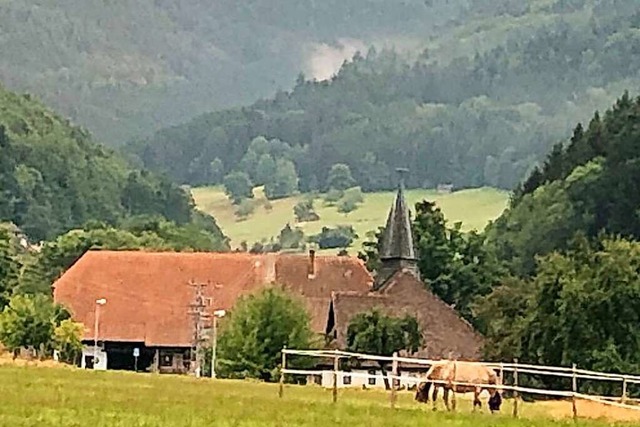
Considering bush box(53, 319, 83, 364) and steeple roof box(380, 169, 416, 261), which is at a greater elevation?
steeple roof box(380, 169, 416, 261)

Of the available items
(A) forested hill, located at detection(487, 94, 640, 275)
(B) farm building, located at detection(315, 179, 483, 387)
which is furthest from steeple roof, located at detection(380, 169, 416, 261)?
(A) forested hill, located at detection(487, 94, 640, 275)

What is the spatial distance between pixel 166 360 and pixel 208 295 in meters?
6.26

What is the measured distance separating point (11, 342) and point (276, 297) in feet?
54.6

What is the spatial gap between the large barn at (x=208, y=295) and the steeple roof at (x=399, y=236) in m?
0.07

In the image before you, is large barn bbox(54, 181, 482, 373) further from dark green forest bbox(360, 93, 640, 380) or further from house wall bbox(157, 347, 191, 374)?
dark green forest bbox(360, 93, 640, 380)

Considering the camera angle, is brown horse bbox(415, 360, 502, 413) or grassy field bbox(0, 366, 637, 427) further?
brown horse bbox(415, 360, 502, 413)

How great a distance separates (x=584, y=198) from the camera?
128m

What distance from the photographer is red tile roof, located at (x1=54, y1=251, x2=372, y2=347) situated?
10419 centimetres

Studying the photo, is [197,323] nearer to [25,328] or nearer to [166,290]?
[25,328]

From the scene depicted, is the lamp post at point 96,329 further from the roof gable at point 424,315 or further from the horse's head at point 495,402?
the horse's head at point 495,402

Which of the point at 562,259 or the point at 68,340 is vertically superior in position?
the point at 562,259

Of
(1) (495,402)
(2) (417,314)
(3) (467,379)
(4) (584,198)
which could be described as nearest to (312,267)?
(2) (417,314)

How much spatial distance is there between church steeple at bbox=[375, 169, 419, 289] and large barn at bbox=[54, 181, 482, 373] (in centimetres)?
7

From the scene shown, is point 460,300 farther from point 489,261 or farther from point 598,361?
point 598,361
